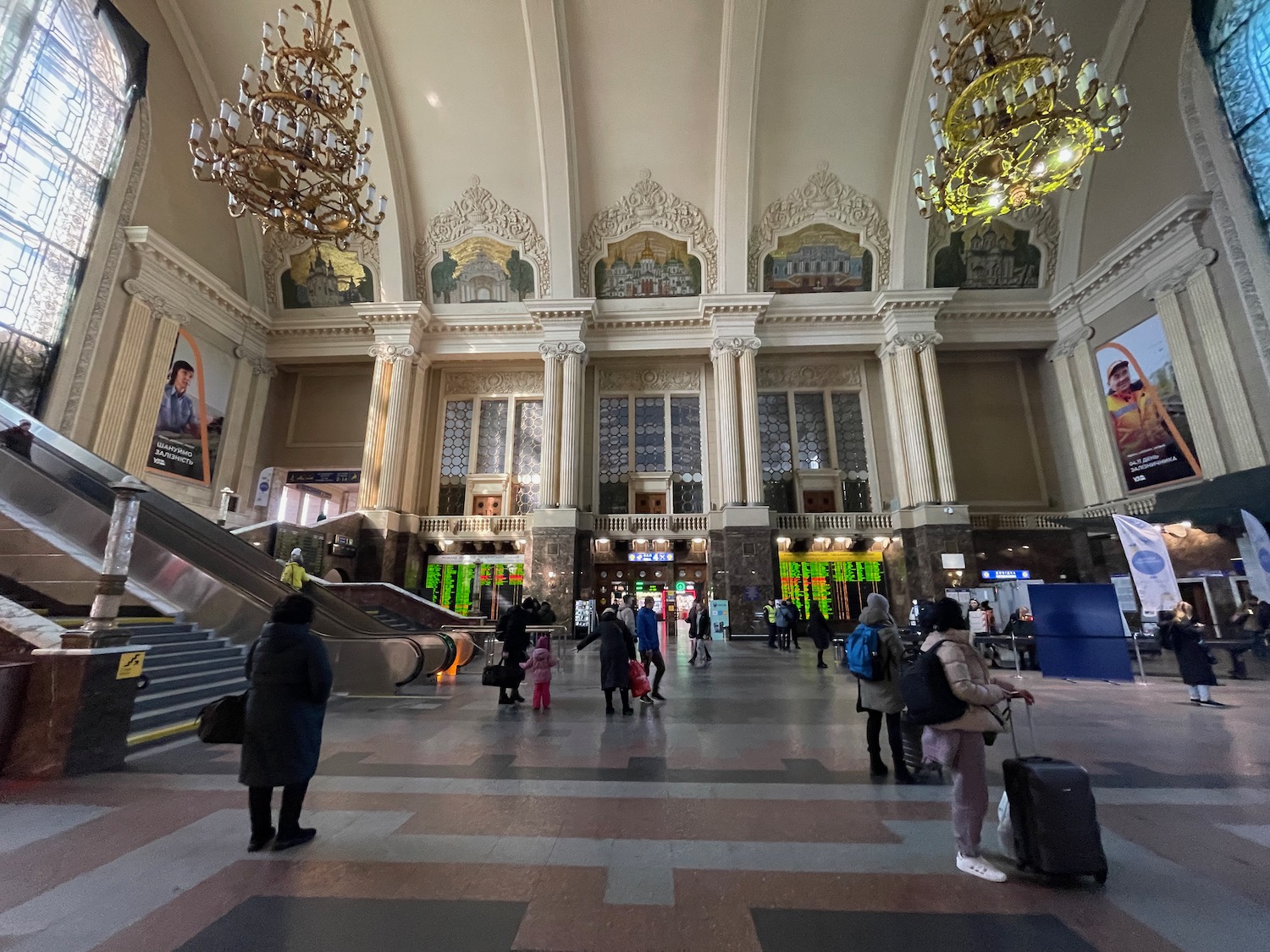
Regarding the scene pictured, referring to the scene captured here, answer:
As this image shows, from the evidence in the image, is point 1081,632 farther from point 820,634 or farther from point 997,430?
point 997,430

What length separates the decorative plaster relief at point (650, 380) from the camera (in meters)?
19.6

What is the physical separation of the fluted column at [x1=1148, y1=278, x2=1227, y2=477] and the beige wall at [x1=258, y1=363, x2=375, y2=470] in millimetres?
25181

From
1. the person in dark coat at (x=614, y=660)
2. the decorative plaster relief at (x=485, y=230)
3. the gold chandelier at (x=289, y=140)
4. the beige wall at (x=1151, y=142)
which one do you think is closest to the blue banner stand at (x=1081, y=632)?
the person in dark coat at (x=614, y=660)

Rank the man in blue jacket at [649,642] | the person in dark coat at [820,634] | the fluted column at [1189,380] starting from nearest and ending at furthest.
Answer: the man in blue jacket at [649,642], the person in dark coat at [820,634], the fluted column at [1189,380]

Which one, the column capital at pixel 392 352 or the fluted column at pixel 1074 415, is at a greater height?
the column capital at pixel 392 352

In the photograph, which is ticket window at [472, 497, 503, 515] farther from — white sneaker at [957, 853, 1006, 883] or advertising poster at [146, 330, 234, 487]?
white sneaker at [957, 853, 1006, 883]

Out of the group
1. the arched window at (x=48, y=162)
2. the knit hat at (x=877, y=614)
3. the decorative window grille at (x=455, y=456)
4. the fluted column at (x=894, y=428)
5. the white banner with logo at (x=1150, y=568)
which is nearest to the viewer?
the knit hat at (x=877, y=614)

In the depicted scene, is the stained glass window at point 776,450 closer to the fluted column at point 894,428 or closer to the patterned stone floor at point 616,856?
the fluted column at point 894,428

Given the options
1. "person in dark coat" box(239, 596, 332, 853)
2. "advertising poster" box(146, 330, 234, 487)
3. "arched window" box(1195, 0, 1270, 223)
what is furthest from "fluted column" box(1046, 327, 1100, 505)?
"advertising poster" box(146, 330, 234, 487)

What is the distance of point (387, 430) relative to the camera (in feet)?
56.5

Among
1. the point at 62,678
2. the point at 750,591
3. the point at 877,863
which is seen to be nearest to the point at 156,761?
the point at 62,678

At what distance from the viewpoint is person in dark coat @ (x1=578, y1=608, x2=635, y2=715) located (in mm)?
5586

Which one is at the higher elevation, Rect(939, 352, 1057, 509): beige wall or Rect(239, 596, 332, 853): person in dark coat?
Rect(939, 352, 1057, 509): beige wall

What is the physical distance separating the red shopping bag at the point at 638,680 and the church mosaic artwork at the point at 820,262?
53.2 ft
